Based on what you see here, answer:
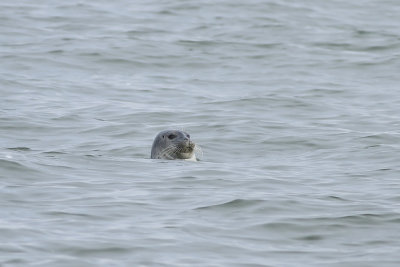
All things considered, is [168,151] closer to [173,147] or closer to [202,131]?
[173,147]

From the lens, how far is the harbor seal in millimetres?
12727

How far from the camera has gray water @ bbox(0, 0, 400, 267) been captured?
8.18 metres

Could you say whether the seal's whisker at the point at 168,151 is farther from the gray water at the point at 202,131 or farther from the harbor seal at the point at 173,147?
the gray water at the point at 202,131

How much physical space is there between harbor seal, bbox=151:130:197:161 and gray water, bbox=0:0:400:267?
11.7 inches

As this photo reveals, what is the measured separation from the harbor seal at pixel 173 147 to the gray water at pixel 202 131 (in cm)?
30

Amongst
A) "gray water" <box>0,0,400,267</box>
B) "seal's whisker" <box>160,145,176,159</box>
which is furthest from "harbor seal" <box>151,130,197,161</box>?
"gray water" <box>0,0,400,267</box>

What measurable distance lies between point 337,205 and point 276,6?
1672 cm

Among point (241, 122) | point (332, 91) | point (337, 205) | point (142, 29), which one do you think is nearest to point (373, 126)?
point (241, 122)

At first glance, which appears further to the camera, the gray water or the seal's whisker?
the seal's whisker

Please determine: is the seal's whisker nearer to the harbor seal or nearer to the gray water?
the harbor seal

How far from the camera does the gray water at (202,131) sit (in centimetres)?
818

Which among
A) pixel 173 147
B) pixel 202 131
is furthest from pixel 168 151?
pixel 202 131

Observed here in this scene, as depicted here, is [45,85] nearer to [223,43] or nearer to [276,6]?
[223,43]

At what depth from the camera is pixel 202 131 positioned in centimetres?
1468
